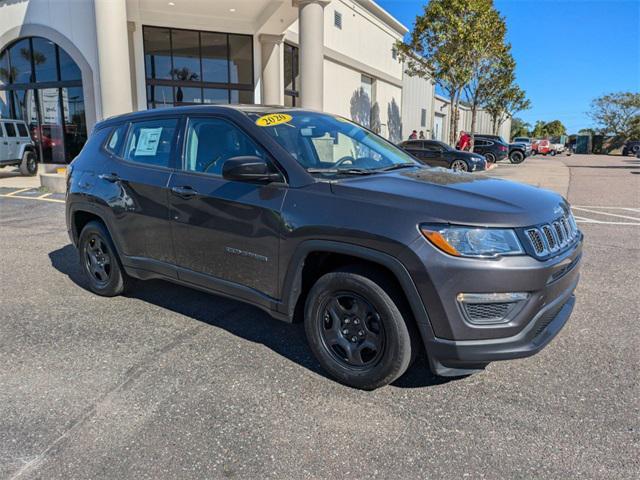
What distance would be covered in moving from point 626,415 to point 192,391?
8.24ft

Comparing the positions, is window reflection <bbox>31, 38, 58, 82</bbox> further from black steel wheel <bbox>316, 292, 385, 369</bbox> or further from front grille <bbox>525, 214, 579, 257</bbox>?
front grille <bbox>525, 214, 579, 257</bbox>

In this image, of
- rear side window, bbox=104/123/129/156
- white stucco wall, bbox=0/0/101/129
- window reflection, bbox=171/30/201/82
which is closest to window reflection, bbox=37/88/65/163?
white stucco wall, bbox=0/0/101/129

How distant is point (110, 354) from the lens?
3527 mm

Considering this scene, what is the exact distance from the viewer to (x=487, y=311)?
257 centimetres

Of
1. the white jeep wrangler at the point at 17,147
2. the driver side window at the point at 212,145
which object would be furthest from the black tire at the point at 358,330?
the white jeep wrangler at the point at 17,147

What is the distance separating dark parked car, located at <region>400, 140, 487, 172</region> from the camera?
18.8 meters

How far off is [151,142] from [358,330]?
244 centimetres

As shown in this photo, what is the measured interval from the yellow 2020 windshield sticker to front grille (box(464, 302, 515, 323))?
6.20 feet

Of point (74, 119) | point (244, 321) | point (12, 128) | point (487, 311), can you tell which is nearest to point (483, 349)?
point (487, 311)

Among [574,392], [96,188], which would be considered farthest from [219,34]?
[574,392]

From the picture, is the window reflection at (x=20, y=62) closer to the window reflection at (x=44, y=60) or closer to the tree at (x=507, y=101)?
the window reflection at (x=44, y=60)

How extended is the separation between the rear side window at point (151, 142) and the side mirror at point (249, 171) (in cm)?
101

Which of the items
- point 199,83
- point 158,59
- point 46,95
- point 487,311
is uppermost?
point 158,59

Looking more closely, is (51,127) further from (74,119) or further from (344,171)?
(344,171)
